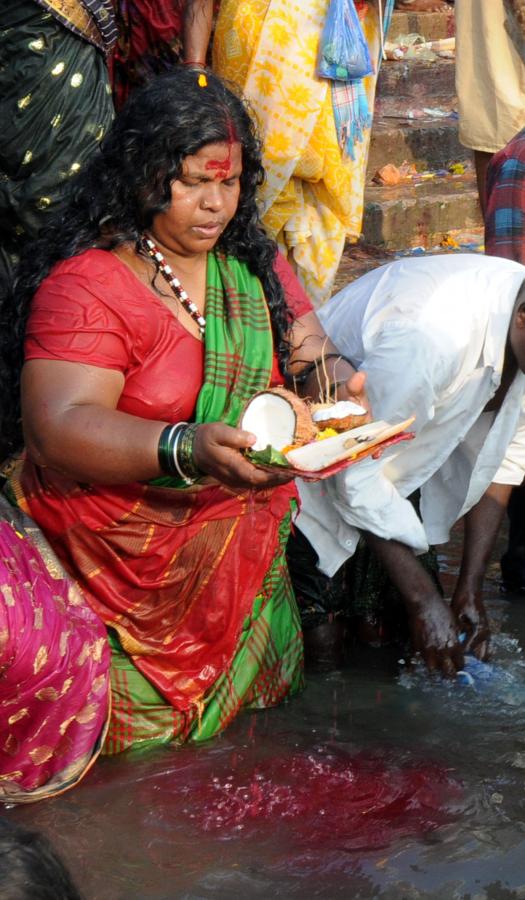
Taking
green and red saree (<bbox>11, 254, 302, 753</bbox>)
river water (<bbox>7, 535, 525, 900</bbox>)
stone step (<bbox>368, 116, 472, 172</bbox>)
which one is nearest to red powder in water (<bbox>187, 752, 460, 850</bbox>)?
river water (<bbox>7, 535, 525, 900</bbox>)

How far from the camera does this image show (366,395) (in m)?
3.37

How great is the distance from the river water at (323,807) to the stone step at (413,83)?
15.8 ft

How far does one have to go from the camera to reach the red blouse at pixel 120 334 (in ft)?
10.1

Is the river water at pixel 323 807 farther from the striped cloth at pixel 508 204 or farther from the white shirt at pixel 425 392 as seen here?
the striped cloth at pixel 508 204

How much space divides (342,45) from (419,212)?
2516 mm

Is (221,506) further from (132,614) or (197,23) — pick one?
(197,23)

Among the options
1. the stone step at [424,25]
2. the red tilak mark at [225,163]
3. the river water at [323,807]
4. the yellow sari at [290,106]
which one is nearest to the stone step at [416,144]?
the stone step at [424,25]

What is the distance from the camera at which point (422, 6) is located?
841cm

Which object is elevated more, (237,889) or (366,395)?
(366,395)

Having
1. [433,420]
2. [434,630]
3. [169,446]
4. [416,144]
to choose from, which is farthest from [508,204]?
[416,144]

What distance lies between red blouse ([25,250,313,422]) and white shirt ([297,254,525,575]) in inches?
24.0

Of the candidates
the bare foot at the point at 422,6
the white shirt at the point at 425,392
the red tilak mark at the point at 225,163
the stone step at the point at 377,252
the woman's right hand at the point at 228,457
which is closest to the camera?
the woman's right hand at the point at 228,457

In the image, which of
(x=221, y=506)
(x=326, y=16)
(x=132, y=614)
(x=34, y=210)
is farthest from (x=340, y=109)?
(x=132, y=614)

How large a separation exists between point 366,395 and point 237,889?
1246mm
